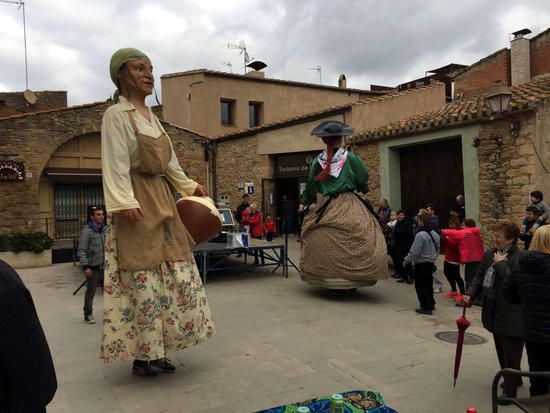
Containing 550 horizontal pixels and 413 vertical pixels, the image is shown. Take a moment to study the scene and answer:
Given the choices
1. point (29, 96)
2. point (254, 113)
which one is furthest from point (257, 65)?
point (29, 96)

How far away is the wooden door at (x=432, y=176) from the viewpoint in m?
10.8

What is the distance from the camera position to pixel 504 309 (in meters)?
3.37

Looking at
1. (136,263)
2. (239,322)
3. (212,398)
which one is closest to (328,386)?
(212,398)

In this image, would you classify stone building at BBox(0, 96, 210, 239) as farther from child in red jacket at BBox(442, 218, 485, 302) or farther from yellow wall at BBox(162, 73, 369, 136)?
child in red jacket at BBox(442, 218, 485, 302)

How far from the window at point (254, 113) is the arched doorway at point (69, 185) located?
7.55 meters

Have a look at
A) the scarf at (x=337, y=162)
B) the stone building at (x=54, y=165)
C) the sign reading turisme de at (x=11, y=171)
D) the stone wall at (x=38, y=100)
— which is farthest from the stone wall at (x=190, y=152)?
the scarf at (x=337, y=162)

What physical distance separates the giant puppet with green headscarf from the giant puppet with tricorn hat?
289cm

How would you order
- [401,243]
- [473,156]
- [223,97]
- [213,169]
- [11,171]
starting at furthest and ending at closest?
1. [223,97]
2. [213,169]
3. [11,171]
4. [473,156]
5. [401,243]

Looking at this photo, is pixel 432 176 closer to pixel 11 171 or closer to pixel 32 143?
pixel 32 143

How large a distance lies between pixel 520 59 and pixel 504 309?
18.9 metres

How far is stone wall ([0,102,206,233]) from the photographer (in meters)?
13.8

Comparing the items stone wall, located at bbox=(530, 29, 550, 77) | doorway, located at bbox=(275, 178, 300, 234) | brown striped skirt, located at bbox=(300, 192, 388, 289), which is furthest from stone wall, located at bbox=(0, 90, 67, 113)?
stone wall, located at bbox=(530, 29, 550, 77)

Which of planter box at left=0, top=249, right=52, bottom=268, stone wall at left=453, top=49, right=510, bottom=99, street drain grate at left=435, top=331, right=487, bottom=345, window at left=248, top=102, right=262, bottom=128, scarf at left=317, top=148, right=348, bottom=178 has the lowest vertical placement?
street drain grate at left=435, top=331, right=487, bottom=345

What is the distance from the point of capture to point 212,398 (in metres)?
3.41
